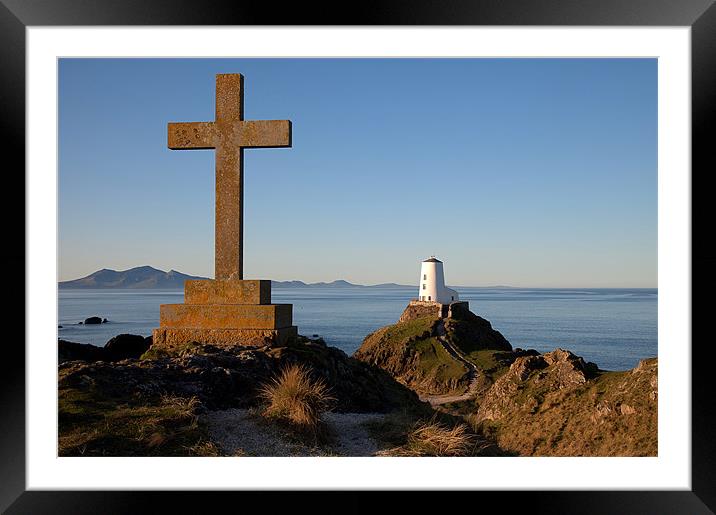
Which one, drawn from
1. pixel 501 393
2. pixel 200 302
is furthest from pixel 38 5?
pixel 501 393

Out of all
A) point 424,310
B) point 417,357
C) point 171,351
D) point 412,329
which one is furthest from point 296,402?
point 424,310

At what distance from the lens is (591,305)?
6063 inches

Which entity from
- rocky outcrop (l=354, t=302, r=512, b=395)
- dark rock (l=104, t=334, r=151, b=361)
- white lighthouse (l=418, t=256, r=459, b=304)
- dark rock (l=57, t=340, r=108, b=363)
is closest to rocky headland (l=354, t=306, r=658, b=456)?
dark rock (l=104, t=334, r=151, b=361)

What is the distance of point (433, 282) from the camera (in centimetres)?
5731

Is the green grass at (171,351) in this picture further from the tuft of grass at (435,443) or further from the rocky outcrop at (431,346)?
the rocky outcrop at (431,346)

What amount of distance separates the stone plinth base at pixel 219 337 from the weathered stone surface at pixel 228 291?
0.39 m

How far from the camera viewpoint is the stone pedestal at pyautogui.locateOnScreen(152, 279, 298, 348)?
28.0 feet

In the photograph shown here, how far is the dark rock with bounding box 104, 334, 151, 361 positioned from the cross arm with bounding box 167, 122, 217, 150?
10.4 feet

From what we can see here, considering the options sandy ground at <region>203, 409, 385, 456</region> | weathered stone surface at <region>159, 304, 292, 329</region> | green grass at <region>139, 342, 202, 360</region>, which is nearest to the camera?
sandy ground at <region>203, 409, 385, 456</region>

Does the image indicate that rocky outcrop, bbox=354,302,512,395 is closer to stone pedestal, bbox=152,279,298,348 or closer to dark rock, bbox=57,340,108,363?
dark rock, bbox=57,340,108,363

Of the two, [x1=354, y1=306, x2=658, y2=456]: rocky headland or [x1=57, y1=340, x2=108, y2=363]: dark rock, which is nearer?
[x1=57, y1=340, x2=108, y2=363]: dark rock

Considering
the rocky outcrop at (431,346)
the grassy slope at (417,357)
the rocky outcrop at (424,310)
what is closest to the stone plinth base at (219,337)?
the rocky outcrop at (431,346)

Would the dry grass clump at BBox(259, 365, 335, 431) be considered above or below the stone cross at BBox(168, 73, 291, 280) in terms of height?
below

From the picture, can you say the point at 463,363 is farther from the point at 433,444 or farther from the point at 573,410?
the point at 433,444
